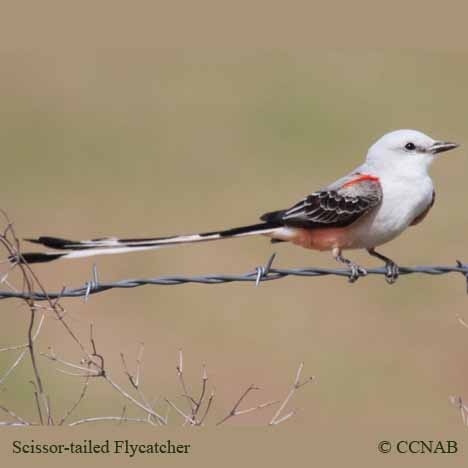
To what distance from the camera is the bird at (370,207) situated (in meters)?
7.03

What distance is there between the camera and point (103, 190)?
13875 mm

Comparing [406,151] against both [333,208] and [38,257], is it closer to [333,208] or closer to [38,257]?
[333,208]

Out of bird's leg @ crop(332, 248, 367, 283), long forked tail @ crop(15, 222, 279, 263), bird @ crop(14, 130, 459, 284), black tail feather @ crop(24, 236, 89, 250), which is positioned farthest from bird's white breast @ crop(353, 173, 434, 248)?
black tail feather @ crop(24, 236, 89, 250)

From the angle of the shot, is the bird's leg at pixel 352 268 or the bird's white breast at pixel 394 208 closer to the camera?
the bird's leg at pixel 352 268

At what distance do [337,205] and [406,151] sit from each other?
598 millimetres

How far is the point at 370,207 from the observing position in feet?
23.0

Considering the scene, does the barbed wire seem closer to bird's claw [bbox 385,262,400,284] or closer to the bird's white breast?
bird's claw [bbox 385,262,400,284]

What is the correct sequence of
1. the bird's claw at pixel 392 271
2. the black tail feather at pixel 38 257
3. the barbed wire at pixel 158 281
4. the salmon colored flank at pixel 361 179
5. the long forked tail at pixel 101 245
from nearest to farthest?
1. the barbed wire at pixel 158 281
2. the black tail feather at pixel 38 257
3. the long forked tail at pixel 101 245
4. the bird's claw at pixel 392 271
5. the salmon colored flank at pixel 361 179

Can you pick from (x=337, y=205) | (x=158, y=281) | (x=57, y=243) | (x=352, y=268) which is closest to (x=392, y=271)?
(x=352, y=268)

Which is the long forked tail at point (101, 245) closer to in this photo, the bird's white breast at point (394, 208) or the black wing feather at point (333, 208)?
the black wing feather at point (333, 208)

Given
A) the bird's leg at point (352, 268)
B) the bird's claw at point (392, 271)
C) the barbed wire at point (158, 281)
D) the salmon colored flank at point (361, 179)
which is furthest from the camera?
the salmon colored flank at point (361, 179)

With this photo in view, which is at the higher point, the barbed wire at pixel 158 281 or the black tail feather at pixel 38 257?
the black tail feather at pixel 38 257

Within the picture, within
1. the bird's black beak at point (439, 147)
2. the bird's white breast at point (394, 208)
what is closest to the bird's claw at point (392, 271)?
the bird's white breast at point (394, 208)

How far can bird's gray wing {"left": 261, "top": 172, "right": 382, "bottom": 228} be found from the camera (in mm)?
6992
